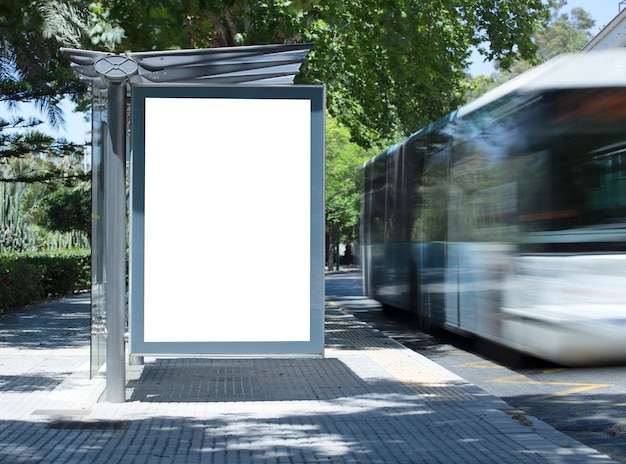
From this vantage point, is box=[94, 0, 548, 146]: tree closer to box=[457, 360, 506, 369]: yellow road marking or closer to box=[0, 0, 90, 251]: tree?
box=[0, 0, 90, 251]: tree

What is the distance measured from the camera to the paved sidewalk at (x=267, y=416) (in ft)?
21.8

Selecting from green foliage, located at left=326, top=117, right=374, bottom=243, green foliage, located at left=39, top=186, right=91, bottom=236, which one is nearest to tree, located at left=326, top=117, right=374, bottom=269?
green foliage, located at left=326, top=117, right=374, bottom=243

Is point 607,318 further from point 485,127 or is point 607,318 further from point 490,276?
point 485,127

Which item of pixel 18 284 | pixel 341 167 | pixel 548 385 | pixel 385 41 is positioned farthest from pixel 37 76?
pixel 341 167

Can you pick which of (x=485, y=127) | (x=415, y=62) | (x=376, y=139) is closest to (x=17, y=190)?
(x=376, y=139)

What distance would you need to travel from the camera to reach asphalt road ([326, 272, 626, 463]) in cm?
788

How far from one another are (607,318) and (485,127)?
3.57 meters

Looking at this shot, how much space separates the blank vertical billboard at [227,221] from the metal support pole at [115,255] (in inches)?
7.1

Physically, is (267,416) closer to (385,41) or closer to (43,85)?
(385,41)

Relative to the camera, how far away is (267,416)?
8.12 metres

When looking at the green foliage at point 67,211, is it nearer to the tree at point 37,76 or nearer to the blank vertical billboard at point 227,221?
the tree at point 37,76

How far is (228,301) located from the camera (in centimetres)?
921

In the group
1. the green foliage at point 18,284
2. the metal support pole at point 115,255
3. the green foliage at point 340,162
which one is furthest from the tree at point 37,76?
the green foliage at point 340,162

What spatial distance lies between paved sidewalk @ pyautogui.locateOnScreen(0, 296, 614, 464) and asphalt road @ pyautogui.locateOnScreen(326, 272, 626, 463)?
368 millimetres
